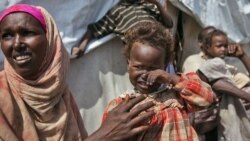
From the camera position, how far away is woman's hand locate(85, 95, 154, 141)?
80.0 inches

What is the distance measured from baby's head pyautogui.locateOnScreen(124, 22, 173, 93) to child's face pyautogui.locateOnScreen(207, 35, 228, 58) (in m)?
1.57

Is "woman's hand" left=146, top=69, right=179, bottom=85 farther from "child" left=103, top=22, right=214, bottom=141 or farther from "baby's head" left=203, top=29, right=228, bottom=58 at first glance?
"baby's head" left=203, top=29, right=228, bottom=58

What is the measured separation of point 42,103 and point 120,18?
2.13m

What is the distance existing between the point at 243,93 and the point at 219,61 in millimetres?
284

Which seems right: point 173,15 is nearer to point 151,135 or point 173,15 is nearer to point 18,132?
point 151,135

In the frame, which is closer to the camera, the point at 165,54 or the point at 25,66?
the point at 25,66

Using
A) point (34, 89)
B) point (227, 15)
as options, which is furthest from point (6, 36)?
point (227, 15)

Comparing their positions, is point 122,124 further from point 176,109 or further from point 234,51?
point 234,51

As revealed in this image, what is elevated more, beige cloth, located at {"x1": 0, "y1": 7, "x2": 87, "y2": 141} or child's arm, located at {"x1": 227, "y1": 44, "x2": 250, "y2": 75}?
beige cloth, located at {"x1": 0, "y1": 7, "x2": 87, "y2": 141}

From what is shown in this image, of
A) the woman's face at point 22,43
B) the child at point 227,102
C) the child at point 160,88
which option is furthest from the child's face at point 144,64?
the child at point 227,102

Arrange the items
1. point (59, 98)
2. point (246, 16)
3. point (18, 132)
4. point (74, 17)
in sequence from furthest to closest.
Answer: point (246, 16) → point (74, 17) → point (59, 98) → point (18, 132)

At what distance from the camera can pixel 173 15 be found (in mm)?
4711

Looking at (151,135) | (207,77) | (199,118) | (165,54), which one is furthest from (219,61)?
(151,135)

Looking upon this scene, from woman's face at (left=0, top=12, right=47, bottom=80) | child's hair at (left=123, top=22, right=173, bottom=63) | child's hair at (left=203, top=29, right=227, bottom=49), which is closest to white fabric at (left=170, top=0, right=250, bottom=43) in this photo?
child's hair at (left=203, top=29, right=227, bottom=49)
